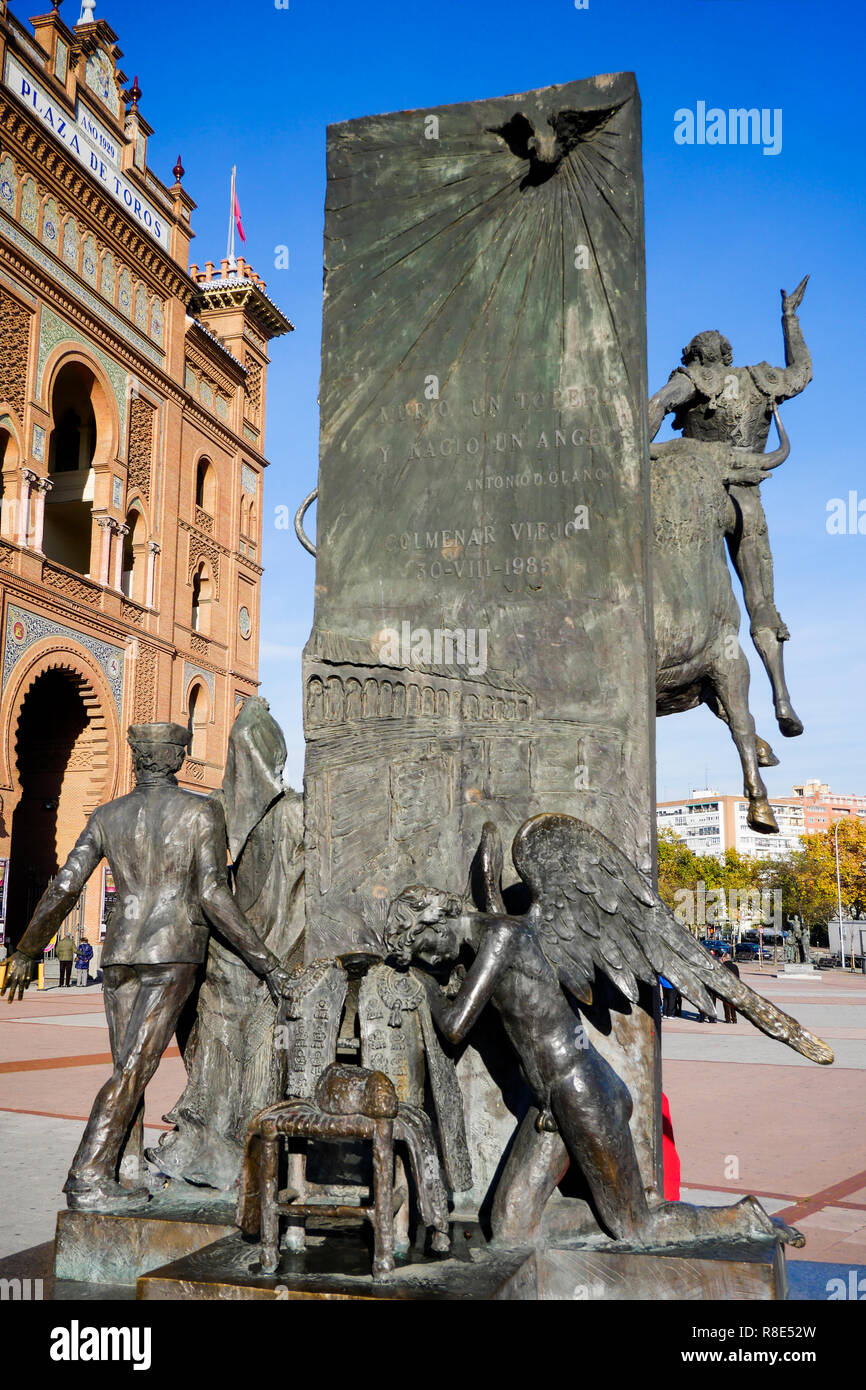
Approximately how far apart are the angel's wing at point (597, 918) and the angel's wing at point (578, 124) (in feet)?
9.31

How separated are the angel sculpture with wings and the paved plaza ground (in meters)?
1.15

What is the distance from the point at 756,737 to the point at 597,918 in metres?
1.51

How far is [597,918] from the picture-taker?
3.95m

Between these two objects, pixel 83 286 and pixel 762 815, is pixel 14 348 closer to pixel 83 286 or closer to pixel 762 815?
pixel 83 286

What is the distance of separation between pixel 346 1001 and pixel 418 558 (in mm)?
1809

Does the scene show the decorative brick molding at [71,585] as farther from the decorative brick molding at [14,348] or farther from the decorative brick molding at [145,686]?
the decorative brick molding at [14,348]

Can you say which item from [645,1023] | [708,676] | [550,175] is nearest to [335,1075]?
[645,1023]

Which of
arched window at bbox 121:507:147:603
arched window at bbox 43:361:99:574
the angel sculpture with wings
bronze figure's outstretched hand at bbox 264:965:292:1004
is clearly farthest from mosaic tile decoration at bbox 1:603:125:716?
the angel sculpture with wings

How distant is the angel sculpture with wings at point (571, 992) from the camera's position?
3.71 metres

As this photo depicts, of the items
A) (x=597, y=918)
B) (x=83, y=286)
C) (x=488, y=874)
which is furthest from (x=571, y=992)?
(x=83, y=286)

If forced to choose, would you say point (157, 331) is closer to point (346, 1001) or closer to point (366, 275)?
point (366, 275)

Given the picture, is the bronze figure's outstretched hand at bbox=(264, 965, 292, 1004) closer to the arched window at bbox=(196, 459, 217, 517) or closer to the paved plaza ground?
the paved plaza ground

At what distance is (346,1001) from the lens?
168 inches

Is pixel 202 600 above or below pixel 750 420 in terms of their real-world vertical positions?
above
